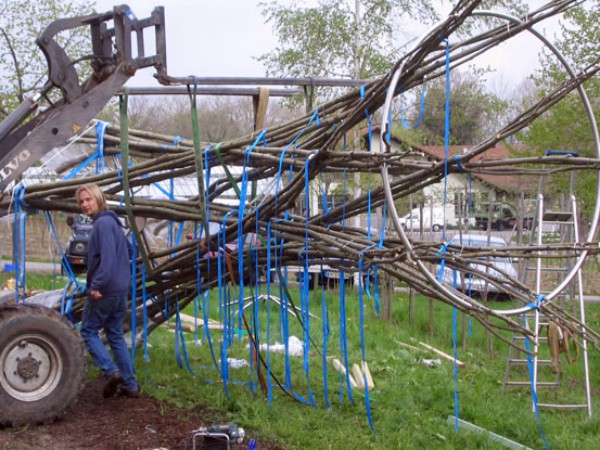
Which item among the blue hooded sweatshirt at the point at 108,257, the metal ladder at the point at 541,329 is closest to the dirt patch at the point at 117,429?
the blue hooded sweatshirt at the point at 108,257

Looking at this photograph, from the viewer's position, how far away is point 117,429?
589 cm

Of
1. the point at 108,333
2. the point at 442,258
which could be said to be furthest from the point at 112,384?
the point at 442,258

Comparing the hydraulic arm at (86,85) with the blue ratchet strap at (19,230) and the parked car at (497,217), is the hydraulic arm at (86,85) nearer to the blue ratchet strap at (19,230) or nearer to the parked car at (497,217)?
the blue ratchet strap at (19,230)

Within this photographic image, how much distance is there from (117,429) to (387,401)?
2.37 m

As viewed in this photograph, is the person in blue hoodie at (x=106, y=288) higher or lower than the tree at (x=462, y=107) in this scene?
lower

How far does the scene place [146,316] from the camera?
7.40 metres

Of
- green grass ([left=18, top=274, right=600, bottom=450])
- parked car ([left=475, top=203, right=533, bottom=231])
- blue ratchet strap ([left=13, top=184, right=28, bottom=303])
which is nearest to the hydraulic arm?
blue ratchet strap ([left=13, top=184, right=28, bottom=303])

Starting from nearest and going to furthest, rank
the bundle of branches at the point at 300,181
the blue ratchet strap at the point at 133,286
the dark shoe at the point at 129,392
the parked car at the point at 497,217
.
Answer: the bundle of branches at the point at 300,181
the dark shoe at the point at 129,392
the blue ratchet strap at the point at 133,286
the parked car at the point at 497,217

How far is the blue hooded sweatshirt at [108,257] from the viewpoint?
21.1ft

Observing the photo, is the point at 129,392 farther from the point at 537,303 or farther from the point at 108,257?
the point at 537,303

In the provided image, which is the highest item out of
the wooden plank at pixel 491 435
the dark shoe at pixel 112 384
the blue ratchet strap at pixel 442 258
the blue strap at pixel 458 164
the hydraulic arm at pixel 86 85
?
the hydraulic arm at pixel 86 85

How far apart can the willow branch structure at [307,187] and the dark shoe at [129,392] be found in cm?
73

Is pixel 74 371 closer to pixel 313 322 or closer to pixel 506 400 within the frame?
pixel 506 400

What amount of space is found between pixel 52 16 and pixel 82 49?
133 cm
